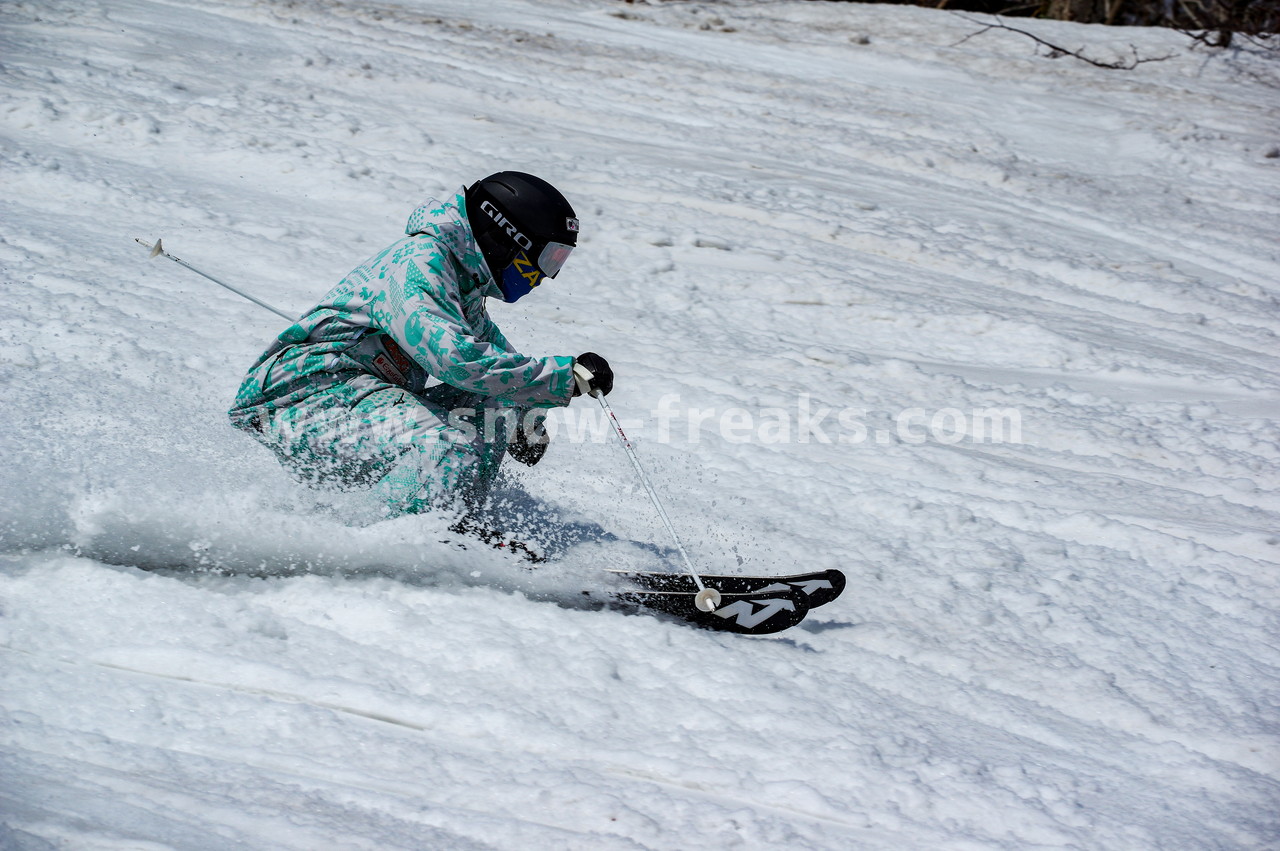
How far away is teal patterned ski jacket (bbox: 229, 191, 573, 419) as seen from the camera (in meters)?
3.36

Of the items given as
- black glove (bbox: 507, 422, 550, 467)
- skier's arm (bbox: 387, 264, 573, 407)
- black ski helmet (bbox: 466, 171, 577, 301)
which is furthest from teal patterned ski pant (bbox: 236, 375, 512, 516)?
black ski helmet (bbox: 466, 171, 577, 301)

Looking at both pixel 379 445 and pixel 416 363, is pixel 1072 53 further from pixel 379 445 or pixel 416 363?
pixel 379 445

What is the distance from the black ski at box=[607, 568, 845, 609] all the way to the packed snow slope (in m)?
0.18

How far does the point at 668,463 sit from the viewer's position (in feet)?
16.2

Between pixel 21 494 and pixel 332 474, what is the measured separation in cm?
108

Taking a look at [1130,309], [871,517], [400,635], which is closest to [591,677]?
[400,635]

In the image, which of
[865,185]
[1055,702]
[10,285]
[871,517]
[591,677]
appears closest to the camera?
[591,677]

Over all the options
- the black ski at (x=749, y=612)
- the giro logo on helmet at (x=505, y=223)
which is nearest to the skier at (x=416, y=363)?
the giro logo on helmet at (x=505, y=223)

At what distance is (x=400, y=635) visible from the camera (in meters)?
3.14

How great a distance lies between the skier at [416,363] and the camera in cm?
346

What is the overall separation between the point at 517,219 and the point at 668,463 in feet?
5.86

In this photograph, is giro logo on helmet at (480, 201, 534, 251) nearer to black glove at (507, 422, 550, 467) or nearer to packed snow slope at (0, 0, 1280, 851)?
black glove at (507, 422, 550, 467)

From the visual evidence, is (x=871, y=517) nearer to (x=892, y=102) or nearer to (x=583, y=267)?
(x=583, y=267)

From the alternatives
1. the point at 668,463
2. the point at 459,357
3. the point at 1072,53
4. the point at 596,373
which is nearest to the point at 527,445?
the point at 596,373
